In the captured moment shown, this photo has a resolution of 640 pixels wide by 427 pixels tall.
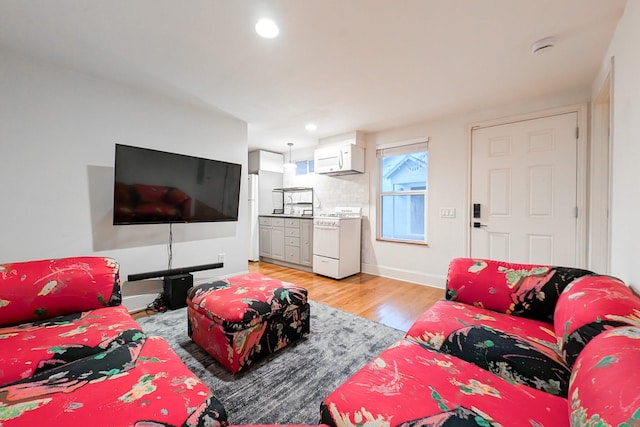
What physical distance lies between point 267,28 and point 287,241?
3.61 m

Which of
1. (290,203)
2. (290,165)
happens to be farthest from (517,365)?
(290,203)

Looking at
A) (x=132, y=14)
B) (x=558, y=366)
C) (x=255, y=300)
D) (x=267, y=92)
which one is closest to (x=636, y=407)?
(x=558, y=366)

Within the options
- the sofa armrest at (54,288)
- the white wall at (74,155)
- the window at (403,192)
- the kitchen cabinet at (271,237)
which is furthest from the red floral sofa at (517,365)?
the kitchen cabinet at (271,237)

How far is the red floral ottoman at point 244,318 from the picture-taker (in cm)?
170

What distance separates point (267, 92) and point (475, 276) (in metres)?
2.63

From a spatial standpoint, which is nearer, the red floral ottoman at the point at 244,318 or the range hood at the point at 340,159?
the red floral ottoman at the point at 244,318

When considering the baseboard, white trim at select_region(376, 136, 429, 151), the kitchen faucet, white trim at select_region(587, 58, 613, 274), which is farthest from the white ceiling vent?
the kitchen faucet

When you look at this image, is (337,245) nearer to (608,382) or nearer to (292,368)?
(292,368)

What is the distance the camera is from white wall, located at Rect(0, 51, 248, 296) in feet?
Answer: 7.02

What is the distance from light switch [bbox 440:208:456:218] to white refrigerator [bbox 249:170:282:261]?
3.52 meters

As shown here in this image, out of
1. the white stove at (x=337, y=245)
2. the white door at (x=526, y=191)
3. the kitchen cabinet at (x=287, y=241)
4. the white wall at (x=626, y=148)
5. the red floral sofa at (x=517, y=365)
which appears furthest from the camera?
the kitchen cabinet at (x=287, y=241)

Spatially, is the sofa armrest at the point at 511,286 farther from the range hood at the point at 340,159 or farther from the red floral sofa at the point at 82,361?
the range hood at the point at 340,159

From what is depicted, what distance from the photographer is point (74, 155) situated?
240 cm

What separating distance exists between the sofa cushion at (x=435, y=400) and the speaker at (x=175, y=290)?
2.47m
